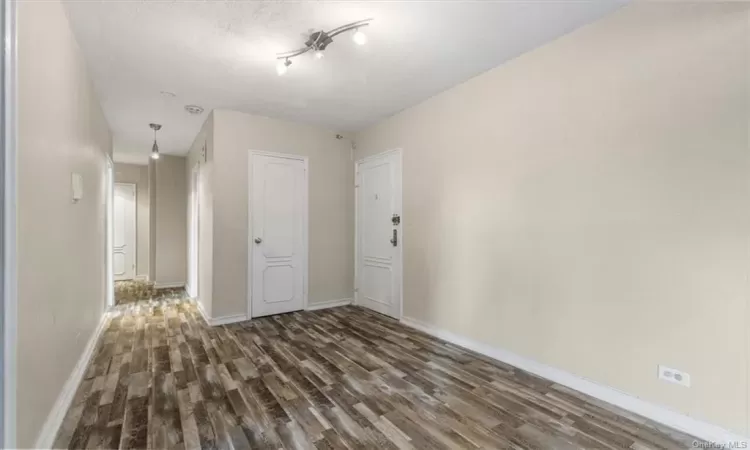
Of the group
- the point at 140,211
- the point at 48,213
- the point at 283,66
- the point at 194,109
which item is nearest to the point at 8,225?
the point at 48,213

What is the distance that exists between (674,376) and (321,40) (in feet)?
10.6

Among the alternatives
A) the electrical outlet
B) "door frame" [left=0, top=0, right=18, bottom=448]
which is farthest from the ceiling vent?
the electrical outlet

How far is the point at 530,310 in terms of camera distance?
2.71 metres

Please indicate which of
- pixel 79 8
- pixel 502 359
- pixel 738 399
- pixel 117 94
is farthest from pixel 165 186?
pixel 738 399

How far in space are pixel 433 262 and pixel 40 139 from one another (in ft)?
10.5

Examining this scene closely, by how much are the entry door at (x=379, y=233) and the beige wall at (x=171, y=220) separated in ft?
13.3

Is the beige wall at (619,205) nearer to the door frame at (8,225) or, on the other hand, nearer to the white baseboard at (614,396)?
the white baseboard at (614,396)

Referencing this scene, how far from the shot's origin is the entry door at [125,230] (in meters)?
7.30

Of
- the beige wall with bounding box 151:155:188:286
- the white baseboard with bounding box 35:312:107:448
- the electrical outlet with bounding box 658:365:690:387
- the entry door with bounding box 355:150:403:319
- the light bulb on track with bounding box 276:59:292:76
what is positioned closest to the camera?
the white baseboard with bounding box 35:312:107:448

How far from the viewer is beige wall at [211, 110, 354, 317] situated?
4.05 metres

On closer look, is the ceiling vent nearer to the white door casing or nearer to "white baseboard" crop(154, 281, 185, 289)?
the white door casing

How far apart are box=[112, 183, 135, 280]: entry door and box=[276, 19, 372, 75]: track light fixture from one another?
665cm

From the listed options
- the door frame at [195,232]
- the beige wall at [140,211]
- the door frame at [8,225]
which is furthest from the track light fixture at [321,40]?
the beige wall at [140,211]

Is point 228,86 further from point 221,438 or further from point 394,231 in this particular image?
point 221,438
